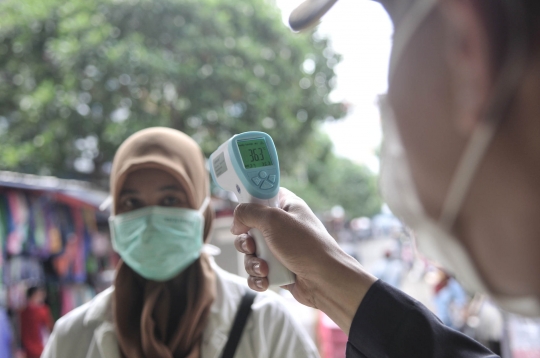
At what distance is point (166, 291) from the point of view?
67.6 inches

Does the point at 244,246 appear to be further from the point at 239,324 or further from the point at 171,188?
the point at 171,188

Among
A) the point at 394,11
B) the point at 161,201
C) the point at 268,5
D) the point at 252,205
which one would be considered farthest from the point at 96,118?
the point at 394,11

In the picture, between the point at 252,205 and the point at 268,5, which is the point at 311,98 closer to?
the point at 268,5

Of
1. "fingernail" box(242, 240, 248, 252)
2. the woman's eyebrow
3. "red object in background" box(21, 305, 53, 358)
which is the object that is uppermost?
"fingernail" box(242, 240, 248, 252)

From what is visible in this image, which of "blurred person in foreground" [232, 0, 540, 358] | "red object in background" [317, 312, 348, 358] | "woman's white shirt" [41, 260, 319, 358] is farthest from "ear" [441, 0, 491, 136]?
"red object in background" [317, 312, 348, 358]

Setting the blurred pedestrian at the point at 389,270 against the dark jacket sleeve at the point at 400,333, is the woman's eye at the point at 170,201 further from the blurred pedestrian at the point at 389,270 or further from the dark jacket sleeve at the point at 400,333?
the blurred pedestrian at the point at 389,270

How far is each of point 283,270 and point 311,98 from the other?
551 cm

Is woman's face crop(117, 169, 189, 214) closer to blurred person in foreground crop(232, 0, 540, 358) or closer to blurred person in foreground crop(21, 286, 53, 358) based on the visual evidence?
blurred person in foreground crop(232, 0, 540, 358)

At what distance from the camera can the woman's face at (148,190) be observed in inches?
68.5

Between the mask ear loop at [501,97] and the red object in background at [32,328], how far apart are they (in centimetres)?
445

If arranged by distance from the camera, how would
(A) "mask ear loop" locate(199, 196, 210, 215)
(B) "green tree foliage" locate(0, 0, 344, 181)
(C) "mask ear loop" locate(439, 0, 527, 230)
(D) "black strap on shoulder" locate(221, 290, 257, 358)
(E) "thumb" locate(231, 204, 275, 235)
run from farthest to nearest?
(B) "green tree foliage" locate(0, 0, 344, 181)
(A) "mask ear loop" locate(199, 196, 210, 215)
(D) "black strap on shoulder" locate(221, 290, 257, 358)
(E) "thumb" locate(231, 204, 275, 235)
(C) "mask ear loop" locate(439, 0, 527, 230)

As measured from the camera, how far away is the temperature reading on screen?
1086 millimetres

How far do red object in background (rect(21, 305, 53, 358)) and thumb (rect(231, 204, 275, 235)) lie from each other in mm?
3791

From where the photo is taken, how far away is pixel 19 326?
407 centimetres
